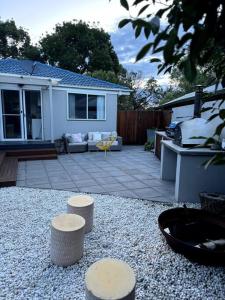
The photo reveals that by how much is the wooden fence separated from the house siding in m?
0.71

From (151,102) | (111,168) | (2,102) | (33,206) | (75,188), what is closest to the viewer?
(33,206)

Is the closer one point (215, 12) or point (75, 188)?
point (215, 12)

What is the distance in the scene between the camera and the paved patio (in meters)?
4.72

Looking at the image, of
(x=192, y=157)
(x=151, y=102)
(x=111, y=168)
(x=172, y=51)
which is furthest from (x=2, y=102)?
(x=151, y=102)

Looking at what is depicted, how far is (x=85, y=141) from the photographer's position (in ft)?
31.0

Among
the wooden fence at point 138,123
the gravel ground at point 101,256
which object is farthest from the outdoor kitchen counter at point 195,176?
the wooden fence at point 138,123

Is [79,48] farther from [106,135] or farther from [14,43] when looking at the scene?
[106,135]

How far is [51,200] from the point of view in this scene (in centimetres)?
413

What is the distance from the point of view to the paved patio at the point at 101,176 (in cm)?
472

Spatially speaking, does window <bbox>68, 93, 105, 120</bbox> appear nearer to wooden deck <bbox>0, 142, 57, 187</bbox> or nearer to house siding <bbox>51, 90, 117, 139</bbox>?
house siding <bbox>51, 90, 117, 139</bbox>

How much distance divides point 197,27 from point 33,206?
3.80 meters

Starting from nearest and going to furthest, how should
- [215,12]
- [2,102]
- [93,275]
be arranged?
1. [215,12]
2. [93,275]
3. [2,102]

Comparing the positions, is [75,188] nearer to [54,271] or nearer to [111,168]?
[111,168]

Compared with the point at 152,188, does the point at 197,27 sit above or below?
above
